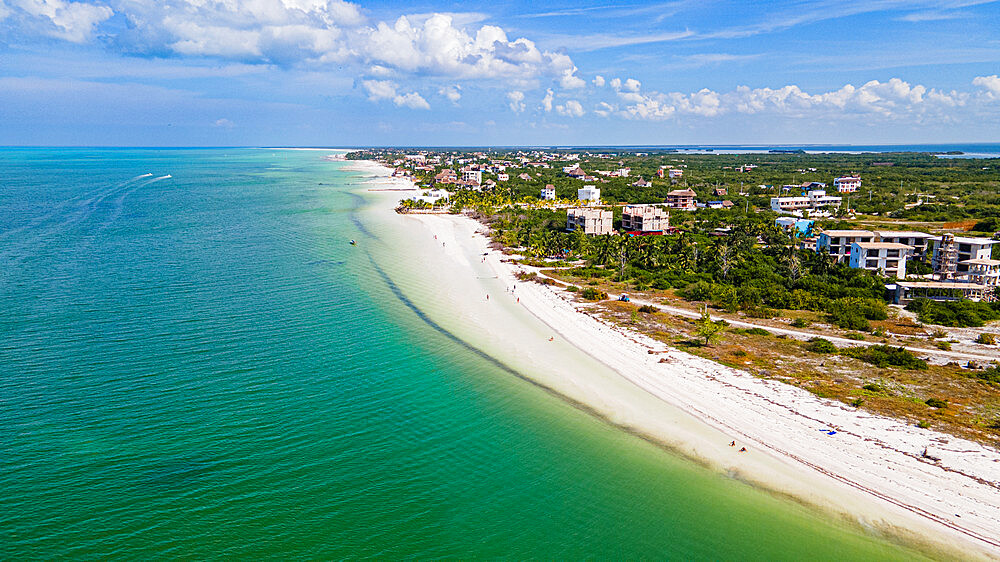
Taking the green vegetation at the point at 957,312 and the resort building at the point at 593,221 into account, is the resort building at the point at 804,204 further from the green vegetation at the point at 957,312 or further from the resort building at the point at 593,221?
the green vegetation at the point at 957,312

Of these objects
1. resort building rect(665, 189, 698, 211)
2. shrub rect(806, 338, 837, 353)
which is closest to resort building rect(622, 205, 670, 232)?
resort building rect(665, 189, 698, 211)

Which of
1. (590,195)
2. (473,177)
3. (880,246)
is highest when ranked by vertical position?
(473,177)

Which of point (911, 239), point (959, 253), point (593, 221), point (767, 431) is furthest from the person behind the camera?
point (593, 221)

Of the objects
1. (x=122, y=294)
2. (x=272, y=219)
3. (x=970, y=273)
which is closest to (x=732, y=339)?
(x=970, y=273)

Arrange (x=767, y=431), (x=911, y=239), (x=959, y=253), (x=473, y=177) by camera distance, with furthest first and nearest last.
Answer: (x=473, y=177) → (x=911, y=239) → (x=959, y=253) → (x=767, y=431)

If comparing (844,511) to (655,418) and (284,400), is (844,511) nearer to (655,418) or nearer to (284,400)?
(655,418)

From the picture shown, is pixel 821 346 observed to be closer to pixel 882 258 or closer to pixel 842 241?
pixel 882 258

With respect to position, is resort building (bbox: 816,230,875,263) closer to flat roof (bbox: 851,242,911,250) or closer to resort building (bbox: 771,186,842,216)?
flat roof (bbox: 851,242,911,250)

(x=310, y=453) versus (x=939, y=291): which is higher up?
(x=939, y=291)

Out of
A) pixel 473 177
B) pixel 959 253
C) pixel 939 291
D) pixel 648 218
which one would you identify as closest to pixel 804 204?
pixel 648 218
